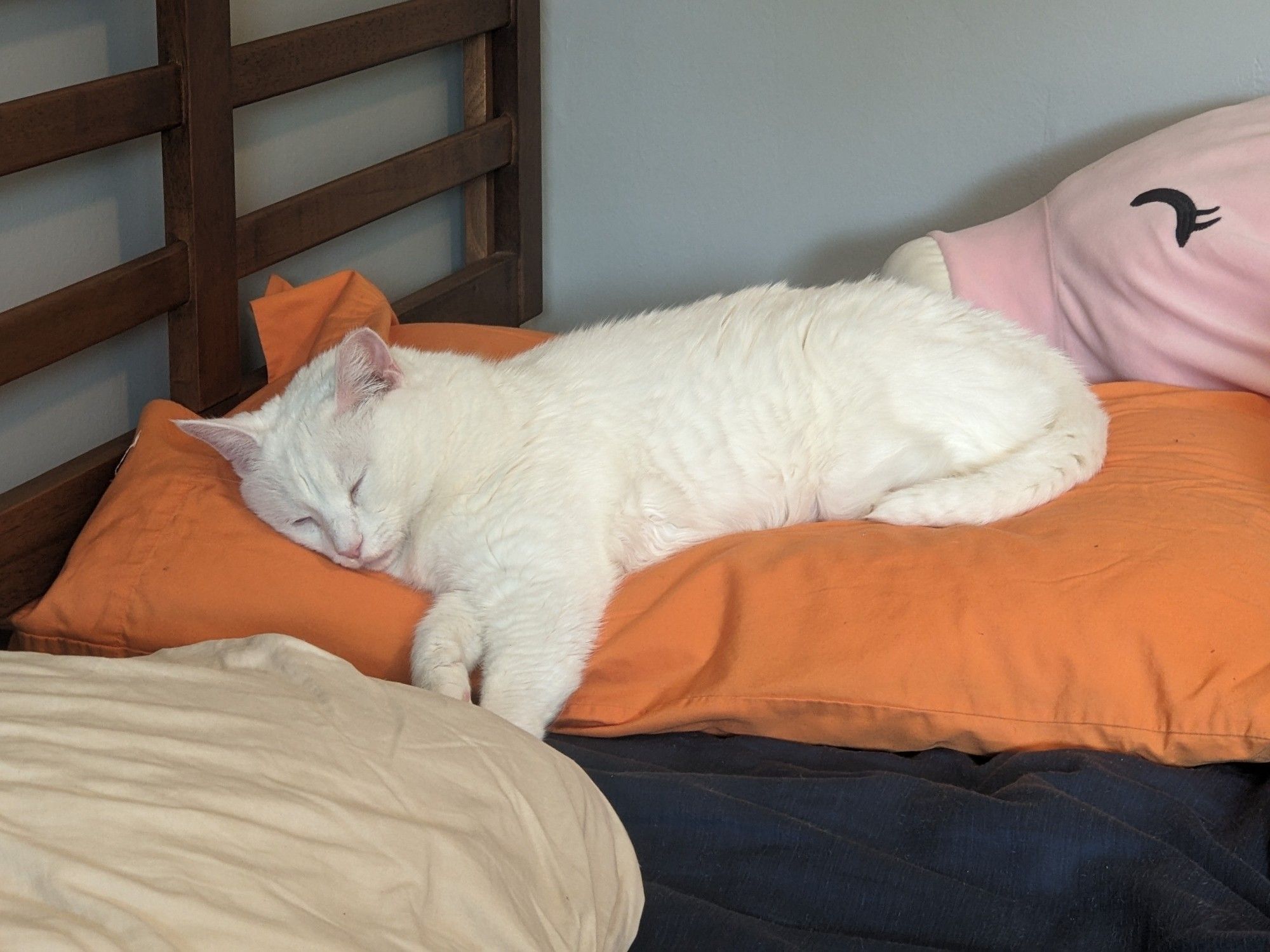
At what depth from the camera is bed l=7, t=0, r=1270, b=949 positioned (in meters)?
0.72

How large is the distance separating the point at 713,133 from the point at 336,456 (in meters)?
1.50

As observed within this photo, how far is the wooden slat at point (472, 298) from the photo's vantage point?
2424 mm

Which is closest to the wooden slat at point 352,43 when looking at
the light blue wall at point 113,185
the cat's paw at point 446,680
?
the light blue wall at point 113,185

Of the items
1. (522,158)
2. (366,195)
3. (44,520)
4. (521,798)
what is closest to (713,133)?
(522,158)

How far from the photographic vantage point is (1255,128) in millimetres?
1898

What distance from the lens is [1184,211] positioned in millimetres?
1855

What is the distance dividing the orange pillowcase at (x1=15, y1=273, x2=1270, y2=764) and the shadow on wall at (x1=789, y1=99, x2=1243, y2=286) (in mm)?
891

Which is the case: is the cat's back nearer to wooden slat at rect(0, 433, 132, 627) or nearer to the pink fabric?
the pink fabric

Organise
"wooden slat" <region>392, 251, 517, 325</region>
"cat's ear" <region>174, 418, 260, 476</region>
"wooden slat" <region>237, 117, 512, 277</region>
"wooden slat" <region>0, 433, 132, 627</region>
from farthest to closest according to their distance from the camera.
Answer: "wooden slat" <region>392, 251, 517, 325</region>
"wooden slat" <region>237, 117, 512, 277</region>
"wooden slat" <region>0, 433, 132, 627</region>
"cat's ear" <region>174, 418, 260, 476</region>

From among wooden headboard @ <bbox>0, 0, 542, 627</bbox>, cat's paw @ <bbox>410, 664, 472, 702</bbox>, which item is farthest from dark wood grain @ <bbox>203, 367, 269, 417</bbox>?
cat's paw @ <bbox>410, 664, 472, 702</bbox>

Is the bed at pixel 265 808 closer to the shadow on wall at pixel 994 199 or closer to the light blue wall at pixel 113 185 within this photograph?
the light blue wall at pixel 113 185

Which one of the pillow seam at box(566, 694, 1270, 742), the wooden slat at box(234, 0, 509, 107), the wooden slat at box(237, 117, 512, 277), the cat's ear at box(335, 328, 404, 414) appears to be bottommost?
the pillow seam at box(566, 694, 1270, 742)

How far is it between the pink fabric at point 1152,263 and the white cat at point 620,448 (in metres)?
0.30

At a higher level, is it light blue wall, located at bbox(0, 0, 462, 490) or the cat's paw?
light blue wall, located at bbox(0, 0, 462, 490)
